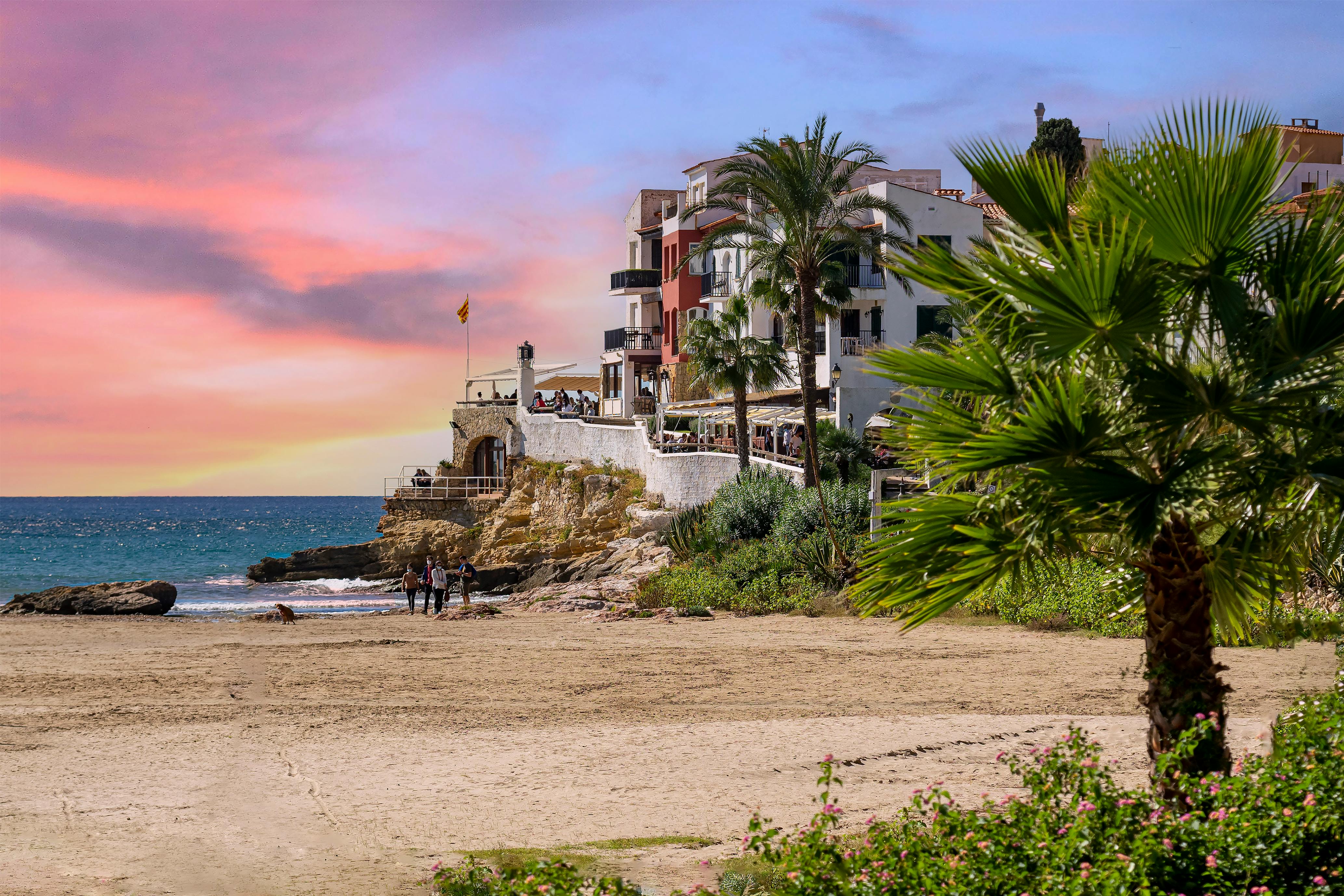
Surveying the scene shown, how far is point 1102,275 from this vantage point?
21.4ft

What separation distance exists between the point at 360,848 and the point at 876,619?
15831 millimetres

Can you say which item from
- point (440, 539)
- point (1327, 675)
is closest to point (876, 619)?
point (1327, 675)

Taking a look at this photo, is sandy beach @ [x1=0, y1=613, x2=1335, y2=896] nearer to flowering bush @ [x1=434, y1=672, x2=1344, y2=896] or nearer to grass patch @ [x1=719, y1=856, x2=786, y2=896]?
grass patch @ [x1=719, y1=856, x2=786, y2=896]

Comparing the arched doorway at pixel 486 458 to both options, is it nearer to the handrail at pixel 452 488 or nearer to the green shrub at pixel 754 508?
the handrail at pixel 452 488

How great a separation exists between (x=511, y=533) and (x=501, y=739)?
39660mm

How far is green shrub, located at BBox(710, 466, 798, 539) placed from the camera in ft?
102

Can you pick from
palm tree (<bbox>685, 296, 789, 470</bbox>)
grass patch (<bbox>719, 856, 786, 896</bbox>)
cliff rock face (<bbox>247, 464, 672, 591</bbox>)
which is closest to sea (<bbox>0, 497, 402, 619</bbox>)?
cliff rock face (<bbox>247, 464, 672, 591</bbox>)

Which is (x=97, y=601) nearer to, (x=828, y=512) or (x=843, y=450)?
(x=828, y=512)

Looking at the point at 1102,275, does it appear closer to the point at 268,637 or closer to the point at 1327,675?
the point at 1327,675

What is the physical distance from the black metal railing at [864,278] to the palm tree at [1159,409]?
36.5 metres

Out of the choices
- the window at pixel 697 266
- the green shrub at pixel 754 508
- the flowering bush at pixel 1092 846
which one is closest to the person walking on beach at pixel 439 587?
the green shrub at pixel 754 508

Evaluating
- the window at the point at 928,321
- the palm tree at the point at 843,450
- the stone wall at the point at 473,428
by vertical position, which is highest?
the window at the point at 928,321

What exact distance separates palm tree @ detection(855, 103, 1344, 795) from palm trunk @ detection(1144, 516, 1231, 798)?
0.04 ft

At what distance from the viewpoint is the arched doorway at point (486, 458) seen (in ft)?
206
